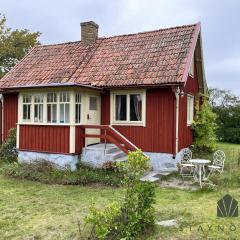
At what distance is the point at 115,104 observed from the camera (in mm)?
14227

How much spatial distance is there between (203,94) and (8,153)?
419 inches

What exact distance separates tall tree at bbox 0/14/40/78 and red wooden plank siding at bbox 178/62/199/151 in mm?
21249

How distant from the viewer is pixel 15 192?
402 inches

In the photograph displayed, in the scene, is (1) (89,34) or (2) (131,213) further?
(1) (89,34)

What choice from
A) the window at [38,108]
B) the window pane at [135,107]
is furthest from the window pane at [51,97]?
the window pane at [135,107]

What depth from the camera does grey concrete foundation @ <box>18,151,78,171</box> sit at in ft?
42.1

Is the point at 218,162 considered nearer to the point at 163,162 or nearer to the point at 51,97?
the point at 163,162

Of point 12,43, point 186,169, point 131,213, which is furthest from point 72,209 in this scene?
point 12,43

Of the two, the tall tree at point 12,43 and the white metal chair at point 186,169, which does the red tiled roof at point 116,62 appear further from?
the tall tree at point 12,43

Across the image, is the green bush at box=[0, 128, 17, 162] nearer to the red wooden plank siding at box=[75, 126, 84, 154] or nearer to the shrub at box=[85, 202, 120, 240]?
the red wooden plank siding at box=[75, 126, 84, 154]

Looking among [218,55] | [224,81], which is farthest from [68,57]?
[224,81]

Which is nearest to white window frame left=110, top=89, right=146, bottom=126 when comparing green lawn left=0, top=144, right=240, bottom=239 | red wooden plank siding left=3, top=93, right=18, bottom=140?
green lawn left=0, top=144, right=240, bottom=239

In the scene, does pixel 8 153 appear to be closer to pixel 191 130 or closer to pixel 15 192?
pixel 15 192

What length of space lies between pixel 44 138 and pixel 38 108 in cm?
130
